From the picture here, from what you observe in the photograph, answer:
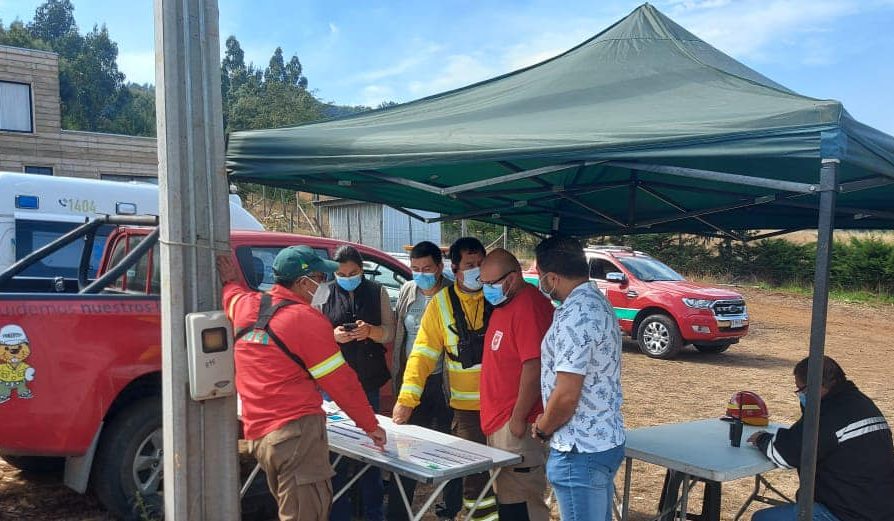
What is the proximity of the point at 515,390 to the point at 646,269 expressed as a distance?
10302 millimetres

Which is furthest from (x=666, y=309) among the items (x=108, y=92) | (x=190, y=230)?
(x=108, y=92)

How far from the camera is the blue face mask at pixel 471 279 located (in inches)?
155

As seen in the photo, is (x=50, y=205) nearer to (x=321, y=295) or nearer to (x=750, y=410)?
(x=321, y=295)

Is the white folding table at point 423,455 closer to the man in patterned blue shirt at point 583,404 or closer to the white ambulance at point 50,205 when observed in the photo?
the man in patterned blue shirt at point 583,404

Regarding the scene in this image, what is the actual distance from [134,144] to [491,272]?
1874 cm

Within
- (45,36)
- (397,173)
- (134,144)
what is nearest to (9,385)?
(397,173)

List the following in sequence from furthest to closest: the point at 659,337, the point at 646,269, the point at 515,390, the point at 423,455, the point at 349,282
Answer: the point at 646,269, the point at 659,337, the point at 349,282, the point at 515,390, the point at 423,455

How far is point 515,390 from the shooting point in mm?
3463

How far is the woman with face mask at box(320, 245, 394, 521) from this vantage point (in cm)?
438

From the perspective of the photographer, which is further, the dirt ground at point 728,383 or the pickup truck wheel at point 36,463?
the pickup truck wheel at point 36,463

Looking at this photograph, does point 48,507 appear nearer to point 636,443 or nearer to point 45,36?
point 636,443

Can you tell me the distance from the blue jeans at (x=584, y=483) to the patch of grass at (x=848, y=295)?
69.8ft

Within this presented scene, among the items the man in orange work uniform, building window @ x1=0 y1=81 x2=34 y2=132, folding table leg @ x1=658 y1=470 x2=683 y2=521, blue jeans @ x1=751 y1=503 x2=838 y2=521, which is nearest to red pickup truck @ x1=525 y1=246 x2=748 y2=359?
folding table leg @ x1=658 y1=470 x2=683 y2=521

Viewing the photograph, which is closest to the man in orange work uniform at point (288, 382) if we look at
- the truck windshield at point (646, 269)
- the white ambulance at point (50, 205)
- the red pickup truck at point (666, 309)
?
the white ambulance at point (50, 205)
